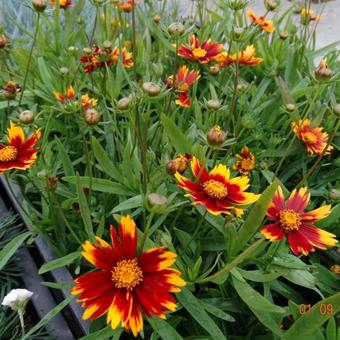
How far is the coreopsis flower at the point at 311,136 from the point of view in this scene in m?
0.85

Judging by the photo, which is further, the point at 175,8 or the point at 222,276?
the point at 175,8

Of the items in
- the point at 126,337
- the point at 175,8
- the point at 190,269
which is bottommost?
the point at 126,337

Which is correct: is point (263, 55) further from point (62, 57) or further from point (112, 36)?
point (62, 57)

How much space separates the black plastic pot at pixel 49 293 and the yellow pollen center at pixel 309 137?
50cm

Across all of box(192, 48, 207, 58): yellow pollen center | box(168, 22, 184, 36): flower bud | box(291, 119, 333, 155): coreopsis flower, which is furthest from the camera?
box(192, 48, 207, 58): yellow pollen center

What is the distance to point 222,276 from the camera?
0.61 meters

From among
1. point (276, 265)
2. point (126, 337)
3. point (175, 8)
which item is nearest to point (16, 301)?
point (126, 337)

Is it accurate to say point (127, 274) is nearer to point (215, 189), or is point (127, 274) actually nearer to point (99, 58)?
point (215, 189)

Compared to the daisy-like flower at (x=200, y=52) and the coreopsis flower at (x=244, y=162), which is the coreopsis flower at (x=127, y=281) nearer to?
the coreopsis flower at (x=244, y=162)

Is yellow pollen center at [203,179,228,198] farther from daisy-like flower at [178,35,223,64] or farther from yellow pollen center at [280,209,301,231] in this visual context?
daisy-like flower at [178,35,223,64]

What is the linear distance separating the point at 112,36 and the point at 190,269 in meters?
0.81

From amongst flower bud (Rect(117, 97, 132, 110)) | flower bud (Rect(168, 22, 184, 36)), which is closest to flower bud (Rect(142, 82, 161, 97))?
flower bud (Rect(117, 97, 132, 110))

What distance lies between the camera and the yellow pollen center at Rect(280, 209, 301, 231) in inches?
23.5

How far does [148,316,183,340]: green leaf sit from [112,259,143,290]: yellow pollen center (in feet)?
0.37
